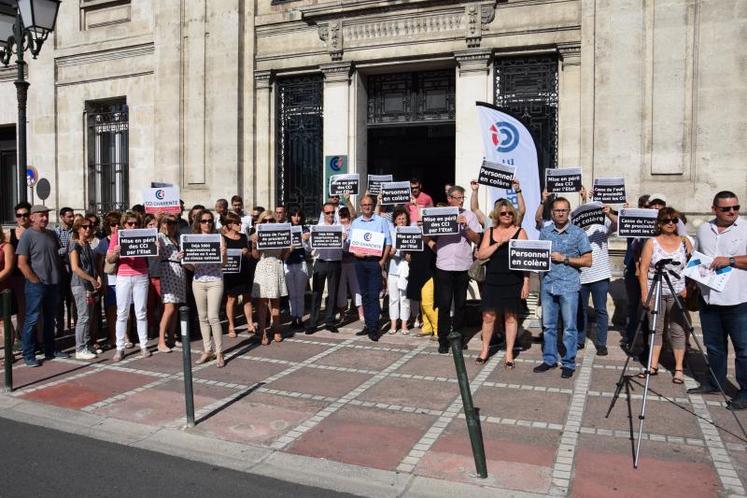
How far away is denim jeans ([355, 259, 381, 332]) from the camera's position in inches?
373

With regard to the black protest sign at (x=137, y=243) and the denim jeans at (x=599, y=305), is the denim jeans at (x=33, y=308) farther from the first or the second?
the denim jeans at (x=599, y=305)

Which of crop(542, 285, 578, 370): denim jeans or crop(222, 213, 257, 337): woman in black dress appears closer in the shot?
crop(542, 285, 578, 370): denim jeans

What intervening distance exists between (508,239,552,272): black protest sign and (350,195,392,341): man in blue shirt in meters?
2.38

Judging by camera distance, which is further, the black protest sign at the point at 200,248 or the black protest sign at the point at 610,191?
the black protest sign at the point at 610,191

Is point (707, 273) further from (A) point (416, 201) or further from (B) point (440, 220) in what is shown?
(A) point (416, 201)

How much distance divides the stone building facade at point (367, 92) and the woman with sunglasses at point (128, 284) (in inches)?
245

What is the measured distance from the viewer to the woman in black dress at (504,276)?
7.82m

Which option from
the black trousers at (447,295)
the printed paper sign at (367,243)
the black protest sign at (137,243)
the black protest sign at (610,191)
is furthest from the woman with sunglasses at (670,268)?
the black protest sign at (137,243)

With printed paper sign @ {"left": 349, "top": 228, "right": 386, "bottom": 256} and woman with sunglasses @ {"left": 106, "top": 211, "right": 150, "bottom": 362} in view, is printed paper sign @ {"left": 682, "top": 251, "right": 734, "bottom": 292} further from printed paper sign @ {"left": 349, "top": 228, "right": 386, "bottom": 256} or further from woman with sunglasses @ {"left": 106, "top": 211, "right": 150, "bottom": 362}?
woman with sunglasses @ {"left": 106, "top": 211, "right": 150, "bottom": 362}

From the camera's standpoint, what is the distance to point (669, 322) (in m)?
7.36

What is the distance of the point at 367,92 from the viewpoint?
14.5m

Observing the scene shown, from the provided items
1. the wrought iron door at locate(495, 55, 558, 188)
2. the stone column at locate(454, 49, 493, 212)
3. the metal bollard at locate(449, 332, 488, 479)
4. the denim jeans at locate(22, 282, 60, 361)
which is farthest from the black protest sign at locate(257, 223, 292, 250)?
the wrought iron door at locate(495, 55, 558, 188)

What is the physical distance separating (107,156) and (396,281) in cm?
1076

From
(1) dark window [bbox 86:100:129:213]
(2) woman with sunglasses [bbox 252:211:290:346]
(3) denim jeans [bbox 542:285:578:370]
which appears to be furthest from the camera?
(1) dark window [bbox 86:100:129:213]
